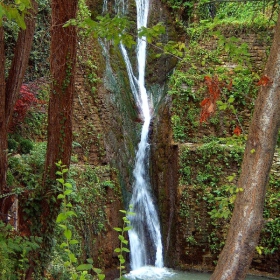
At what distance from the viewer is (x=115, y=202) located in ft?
31.3

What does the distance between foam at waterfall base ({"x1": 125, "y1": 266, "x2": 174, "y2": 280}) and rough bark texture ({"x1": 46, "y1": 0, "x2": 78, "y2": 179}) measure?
4391 mm

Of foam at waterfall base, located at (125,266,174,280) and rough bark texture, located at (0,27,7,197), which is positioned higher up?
rough bark texture, located at (0,27,7,197)

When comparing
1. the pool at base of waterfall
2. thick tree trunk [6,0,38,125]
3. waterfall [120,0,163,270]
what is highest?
thick tree trunk [6,0,38,125]

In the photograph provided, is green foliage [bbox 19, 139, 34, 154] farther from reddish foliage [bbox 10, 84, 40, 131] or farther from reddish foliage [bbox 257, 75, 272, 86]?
reddish foliage [bbox 257, 75, 272, 86]

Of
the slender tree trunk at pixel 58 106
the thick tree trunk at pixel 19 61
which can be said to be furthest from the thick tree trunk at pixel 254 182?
the thick tree trunk at pixel 19 61

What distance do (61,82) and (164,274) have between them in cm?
577

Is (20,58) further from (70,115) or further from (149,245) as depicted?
(149,245)

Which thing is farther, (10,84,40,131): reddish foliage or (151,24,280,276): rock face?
(151,24,280,276): rock face

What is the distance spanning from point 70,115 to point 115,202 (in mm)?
4446

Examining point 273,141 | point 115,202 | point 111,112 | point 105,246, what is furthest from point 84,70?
point 273,141

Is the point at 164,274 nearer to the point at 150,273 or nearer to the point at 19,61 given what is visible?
the point at 150,273

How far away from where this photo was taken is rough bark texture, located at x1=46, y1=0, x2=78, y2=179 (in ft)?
17.0

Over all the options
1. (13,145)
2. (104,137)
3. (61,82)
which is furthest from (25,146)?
(61,82)

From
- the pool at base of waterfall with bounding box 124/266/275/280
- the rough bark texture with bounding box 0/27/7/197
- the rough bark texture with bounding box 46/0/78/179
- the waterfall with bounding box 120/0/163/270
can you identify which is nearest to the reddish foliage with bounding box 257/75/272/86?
the rough bark texture with bounding box 46/0/78/179
